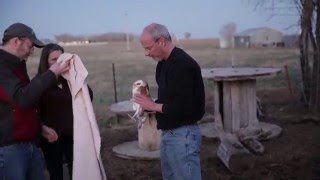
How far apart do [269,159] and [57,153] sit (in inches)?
119

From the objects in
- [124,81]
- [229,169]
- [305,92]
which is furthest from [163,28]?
[124,81]

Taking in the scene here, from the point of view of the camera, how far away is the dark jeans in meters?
4.29

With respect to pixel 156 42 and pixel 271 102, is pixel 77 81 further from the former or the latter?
pixel 271 102

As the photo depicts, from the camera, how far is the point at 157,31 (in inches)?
134

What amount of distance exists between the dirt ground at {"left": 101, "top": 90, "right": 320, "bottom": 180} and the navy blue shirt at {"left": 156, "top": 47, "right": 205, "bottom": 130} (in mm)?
2398

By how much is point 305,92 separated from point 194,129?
272 inches

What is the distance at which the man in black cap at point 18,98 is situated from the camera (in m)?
2.97

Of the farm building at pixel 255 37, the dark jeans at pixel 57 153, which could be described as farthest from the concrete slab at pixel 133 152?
the farm building at pixel 255 37

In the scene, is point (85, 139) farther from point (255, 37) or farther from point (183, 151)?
point (255, 37)

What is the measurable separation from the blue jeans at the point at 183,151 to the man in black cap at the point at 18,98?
3.15 ft

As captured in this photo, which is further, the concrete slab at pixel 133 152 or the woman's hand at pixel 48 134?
the concrete slab at pixel 133 152

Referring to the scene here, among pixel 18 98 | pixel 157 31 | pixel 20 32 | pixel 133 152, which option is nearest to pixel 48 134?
pixel 18 98

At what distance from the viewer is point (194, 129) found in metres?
3.52

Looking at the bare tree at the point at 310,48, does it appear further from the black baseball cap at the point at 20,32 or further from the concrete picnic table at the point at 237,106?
the black baseball cap at the point at 20,32
